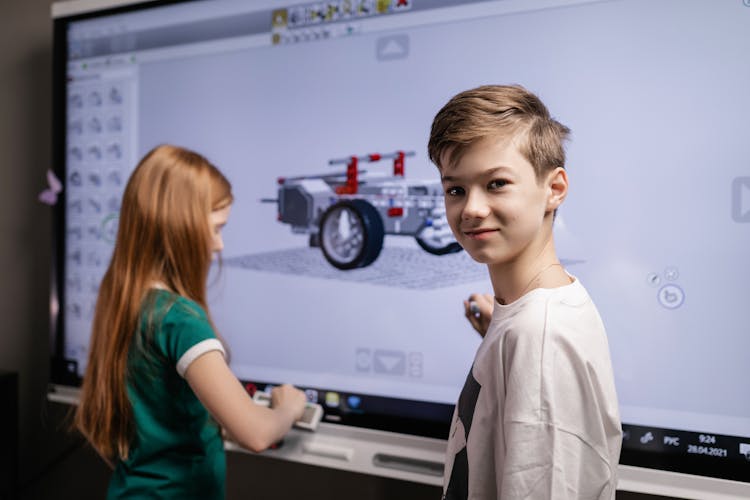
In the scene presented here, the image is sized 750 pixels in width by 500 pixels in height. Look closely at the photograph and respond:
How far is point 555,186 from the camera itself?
2.57 feet

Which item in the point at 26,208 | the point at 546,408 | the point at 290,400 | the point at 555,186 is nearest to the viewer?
the point at 546,408

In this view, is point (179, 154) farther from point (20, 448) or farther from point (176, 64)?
point (20, 448)

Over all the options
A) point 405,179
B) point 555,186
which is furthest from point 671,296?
point 405,179

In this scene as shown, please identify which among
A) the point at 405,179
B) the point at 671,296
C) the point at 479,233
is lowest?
the point at 671,296

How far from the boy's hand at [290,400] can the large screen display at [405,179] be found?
79mm

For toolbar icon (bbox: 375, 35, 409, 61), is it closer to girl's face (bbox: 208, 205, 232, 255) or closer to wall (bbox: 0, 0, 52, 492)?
girl's face (bbox: 208, 205, 232, 255)

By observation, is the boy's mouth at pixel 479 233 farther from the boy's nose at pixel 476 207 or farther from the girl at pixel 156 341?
the girl at pixel 156 341

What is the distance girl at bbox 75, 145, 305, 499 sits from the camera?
112 centimetres

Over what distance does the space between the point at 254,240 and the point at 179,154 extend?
0.39m

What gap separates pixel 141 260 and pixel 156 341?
0.55 feet

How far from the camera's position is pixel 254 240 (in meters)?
1.52

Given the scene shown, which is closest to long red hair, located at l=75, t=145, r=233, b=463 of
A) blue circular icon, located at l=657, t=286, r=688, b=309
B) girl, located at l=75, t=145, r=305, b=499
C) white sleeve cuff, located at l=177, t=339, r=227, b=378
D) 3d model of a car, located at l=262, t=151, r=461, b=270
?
girl, located at l=75, t=145, r=305, b=499

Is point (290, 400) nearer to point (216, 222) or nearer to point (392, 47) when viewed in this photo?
point (216, 222)

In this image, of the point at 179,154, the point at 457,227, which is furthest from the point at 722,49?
the point at 179,154
